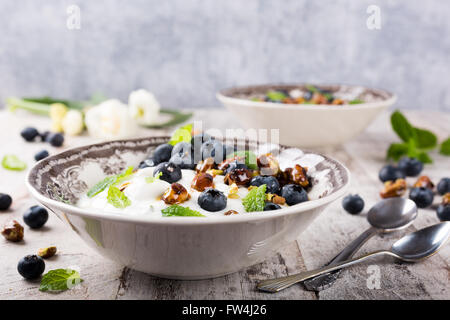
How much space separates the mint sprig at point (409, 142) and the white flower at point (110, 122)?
1071mm

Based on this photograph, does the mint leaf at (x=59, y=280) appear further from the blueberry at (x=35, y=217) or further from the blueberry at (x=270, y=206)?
the blueberry at (x=270, y=206)

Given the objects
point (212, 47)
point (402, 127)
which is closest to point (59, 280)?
point (402, 127)

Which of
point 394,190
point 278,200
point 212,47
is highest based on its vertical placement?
point 212,47

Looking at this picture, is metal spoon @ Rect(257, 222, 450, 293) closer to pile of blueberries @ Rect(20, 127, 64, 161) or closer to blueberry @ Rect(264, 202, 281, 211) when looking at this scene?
blueberry @ Rect(264, 202, 281, 211)

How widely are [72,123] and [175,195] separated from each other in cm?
138

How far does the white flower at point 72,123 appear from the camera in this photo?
2172 millimetres

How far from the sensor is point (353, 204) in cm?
136

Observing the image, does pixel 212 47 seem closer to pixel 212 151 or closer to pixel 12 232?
pixel 212 151

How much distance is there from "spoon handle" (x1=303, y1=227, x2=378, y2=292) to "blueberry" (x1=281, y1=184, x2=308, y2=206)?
150 mm

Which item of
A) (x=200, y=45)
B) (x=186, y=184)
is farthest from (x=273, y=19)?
(x=186, y=184)

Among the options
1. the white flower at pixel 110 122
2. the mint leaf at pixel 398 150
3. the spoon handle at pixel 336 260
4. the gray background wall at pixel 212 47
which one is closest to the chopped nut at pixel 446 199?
the spoon handle at pixel 336 260

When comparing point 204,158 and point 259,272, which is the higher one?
point 204,158

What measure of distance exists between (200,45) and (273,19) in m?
0.47
